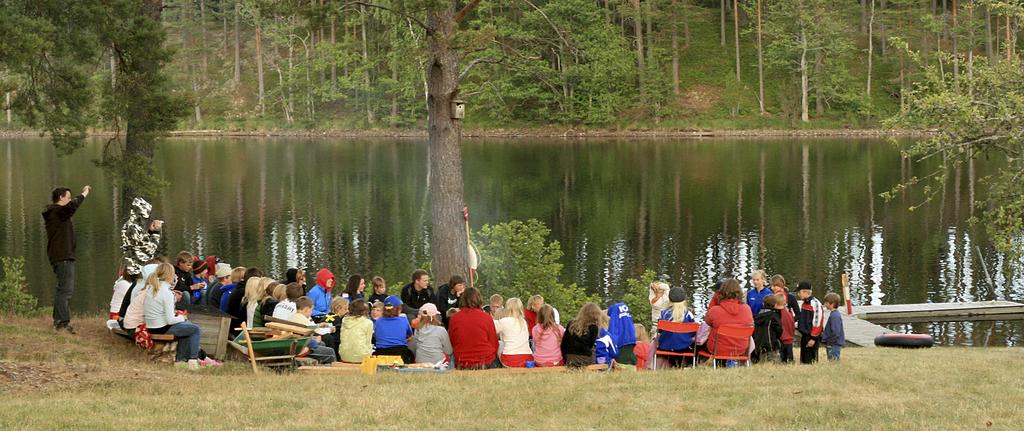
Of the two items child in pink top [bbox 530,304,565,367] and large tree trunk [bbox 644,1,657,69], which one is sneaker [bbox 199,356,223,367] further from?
large tree trunk [bbox 644,1,657,69]

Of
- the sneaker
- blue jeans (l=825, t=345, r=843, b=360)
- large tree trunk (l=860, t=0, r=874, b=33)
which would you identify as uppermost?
large tree trunk (l=860, t=0, r=874, b=33)

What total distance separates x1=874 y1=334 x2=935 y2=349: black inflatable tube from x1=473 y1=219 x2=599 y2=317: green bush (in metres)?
5.79

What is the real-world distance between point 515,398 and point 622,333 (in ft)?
8.90

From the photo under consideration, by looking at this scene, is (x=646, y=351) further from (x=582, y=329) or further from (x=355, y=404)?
(x=355, y=404)

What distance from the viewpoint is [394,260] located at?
99.2ft

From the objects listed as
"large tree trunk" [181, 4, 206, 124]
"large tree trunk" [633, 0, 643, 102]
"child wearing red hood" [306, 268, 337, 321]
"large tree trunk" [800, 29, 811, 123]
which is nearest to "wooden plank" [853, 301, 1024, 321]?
"child wearing red hood" [306, 268, 337, 321]

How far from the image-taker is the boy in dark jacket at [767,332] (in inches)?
496

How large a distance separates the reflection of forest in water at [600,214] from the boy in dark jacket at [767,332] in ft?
40.4

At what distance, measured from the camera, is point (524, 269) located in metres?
22.9

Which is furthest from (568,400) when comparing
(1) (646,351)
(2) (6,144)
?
(2) (6,144)

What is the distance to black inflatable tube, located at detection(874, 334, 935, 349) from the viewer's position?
1800cm

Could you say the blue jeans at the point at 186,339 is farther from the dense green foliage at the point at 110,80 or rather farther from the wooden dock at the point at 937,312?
the wooden dock at the point at 937,312

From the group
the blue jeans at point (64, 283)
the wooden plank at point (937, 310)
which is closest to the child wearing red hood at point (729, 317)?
the blue jeans at point (64, 283)

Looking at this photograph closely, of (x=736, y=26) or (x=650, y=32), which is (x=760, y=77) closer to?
(x=736, y=26)
